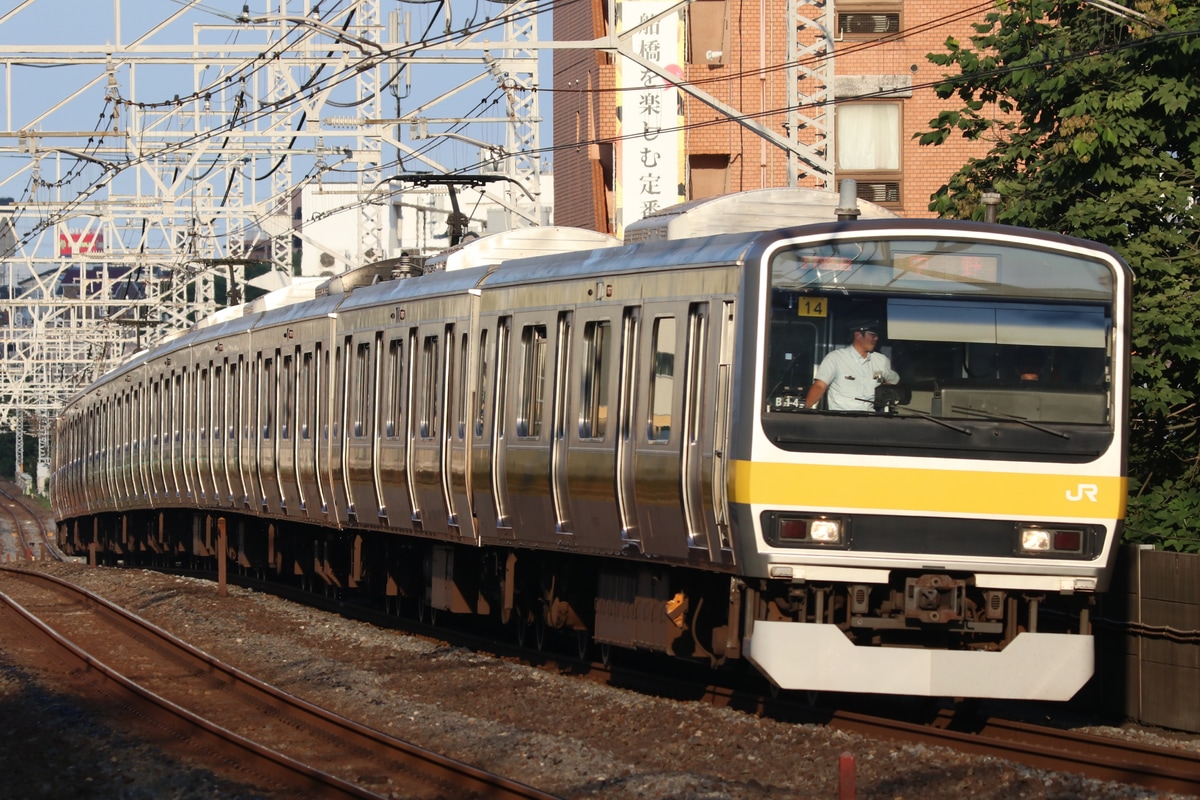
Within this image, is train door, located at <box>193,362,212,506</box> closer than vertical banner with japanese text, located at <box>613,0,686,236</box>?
Yes

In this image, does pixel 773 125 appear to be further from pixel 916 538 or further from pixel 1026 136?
pixel 916 538

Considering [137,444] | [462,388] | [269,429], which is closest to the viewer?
[462,388]

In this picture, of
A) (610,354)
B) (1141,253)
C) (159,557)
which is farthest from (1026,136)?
(159,557)

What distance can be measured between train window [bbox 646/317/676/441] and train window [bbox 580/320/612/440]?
0.62 meters

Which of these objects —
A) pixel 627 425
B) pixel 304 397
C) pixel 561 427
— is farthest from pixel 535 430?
pixel 304 397

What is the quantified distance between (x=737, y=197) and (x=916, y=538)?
3139mm

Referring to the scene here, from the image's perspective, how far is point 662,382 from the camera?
11.3 m

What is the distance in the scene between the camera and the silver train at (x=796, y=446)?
10102mm

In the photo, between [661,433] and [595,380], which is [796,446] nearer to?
[661,433]

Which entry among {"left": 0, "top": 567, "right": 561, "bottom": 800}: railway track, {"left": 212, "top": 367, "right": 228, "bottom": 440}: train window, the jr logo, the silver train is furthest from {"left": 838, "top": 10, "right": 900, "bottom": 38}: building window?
the jr logo

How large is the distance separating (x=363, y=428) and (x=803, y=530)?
7084 mm

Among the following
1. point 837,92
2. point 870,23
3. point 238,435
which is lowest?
point 238,435

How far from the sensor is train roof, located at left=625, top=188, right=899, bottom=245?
471 inches

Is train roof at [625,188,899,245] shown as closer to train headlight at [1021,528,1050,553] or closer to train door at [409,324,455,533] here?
train door at [409,324,455,533]
